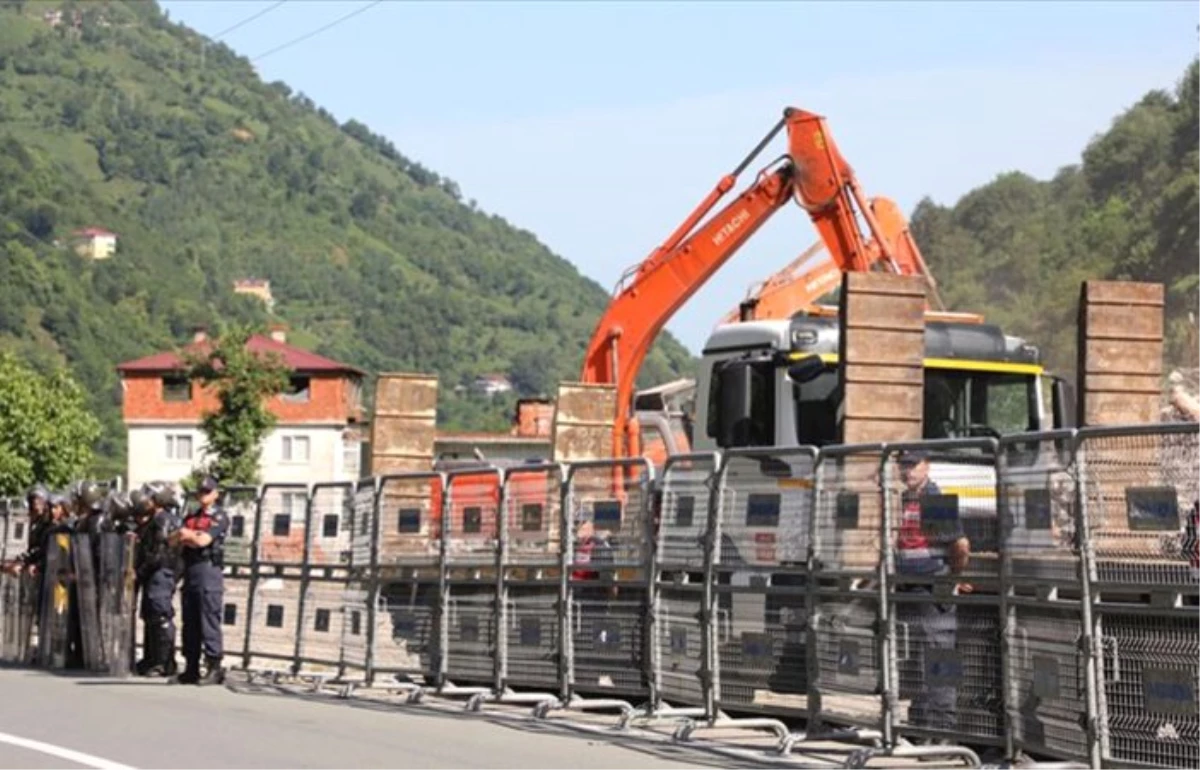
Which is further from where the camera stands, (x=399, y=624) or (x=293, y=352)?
(x=293, y=352)

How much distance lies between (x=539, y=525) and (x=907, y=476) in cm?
495

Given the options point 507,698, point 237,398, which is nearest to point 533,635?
point 507,698

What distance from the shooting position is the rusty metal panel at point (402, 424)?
1086 inches

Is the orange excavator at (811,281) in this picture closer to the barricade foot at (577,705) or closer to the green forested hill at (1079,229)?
the barricade foot at (577,705)

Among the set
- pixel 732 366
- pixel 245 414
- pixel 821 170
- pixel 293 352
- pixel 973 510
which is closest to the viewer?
pixel 973 510

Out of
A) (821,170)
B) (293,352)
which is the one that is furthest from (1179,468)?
(293,352)

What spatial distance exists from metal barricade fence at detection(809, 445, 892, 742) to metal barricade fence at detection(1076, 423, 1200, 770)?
7.03ft

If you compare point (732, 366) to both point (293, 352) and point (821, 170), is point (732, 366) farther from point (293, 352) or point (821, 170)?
point (293, 352)

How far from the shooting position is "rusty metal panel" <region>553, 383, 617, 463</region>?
25797 millimetres

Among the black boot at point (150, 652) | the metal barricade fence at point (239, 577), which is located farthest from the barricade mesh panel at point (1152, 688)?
the metal barricade fence at point (239, 577)

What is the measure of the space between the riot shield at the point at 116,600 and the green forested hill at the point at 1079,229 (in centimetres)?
6854

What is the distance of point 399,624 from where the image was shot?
2008cm

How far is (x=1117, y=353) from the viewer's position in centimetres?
2105

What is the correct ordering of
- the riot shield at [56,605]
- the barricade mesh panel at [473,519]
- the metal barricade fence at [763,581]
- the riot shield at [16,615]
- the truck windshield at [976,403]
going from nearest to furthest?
the metal barricade fence at [763,581] < the barricade mesh panel at [473,519] < the truck windshield at [976,403] < the riot shield at [56,605] < the riot shield at [16,615]
